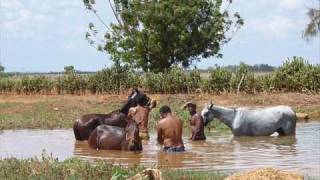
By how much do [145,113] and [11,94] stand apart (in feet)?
64.0

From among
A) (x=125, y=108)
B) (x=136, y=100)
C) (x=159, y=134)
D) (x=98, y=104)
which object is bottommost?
(x=159, y=134)

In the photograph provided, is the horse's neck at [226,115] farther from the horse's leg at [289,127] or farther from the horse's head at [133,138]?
the horse's head at [133,138]

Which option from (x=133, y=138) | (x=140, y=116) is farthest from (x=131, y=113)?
(x=133, y=138)

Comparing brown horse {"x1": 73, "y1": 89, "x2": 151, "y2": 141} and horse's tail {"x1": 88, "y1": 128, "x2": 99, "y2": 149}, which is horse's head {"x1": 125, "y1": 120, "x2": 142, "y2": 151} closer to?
horse's tail {"x1": 88, "y1": 128, "x2": 99, "y2": 149}

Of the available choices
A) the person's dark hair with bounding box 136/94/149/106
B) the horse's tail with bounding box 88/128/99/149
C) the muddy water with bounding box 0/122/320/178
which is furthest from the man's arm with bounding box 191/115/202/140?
the horse's tail with bounding box 88/128/99/149

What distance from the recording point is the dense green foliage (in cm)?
3228

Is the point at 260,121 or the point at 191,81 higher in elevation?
the point at 191,81

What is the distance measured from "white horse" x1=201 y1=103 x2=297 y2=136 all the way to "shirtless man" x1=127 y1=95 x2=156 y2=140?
85.2 inches

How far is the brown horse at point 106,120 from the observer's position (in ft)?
57.7

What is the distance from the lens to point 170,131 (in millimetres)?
14773

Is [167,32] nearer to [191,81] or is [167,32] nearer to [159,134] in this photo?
[191,81]

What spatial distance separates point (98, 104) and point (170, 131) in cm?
1468

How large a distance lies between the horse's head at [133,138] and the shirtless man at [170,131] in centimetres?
52

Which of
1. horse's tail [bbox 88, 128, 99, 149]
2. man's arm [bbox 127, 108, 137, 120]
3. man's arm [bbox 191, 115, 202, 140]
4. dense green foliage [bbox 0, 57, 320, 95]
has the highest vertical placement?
dense green foliage [bbox 0, 57, 320, 95]
